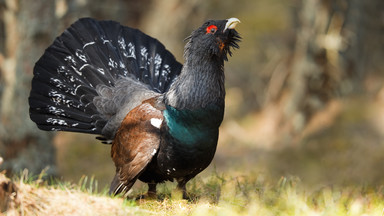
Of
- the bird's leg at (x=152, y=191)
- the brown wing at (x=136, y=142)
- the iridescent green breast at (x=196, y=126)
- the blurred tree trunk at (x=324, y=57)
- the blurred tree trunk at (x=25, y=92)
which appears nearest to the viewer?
the iridescent green breast at (x=196, y=126)

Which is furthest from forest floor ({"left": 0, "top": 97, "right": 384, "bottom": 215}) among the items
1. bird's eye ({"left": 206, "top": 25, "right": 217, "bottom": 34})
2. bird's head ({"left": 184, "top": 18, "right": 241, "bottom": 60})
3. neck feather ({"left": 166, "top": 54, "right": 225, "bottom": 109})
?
bird's eye ({"left": 206, "top": 25, "right": 217, "bottom": 34})

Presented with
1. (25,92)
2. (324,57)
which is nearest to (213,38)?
(25,92)

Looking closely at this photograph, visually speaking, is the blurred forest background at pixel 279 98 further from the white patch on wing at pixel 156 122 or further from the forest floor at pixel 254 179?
the white patch on wing at pixel 156 122

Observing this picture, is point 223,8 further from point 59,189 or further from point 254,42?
point 59,189

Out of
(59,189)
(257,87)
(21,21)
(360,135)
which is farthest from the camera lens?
(257,87)

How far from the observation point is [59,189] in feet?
14.5

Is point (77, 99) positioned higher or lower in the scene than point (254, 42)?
lower

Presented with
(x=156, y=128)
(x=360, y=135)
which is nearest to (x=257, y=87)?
(x=360, y=135)

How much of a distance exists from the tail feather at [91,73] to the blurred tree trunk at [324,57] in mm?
5267

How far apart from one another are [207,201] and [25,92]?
4446 millimetres

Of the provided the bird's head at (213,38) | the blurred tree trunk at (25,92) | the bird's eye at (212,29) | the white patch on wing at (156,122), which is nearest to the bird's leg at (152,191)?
the white patch on wing at (156,122)

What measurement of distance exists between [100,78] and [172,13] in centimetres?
687

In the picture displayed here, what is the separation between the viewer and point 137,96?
215 inches

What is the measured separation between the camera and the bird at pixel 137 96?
14.8 feet
